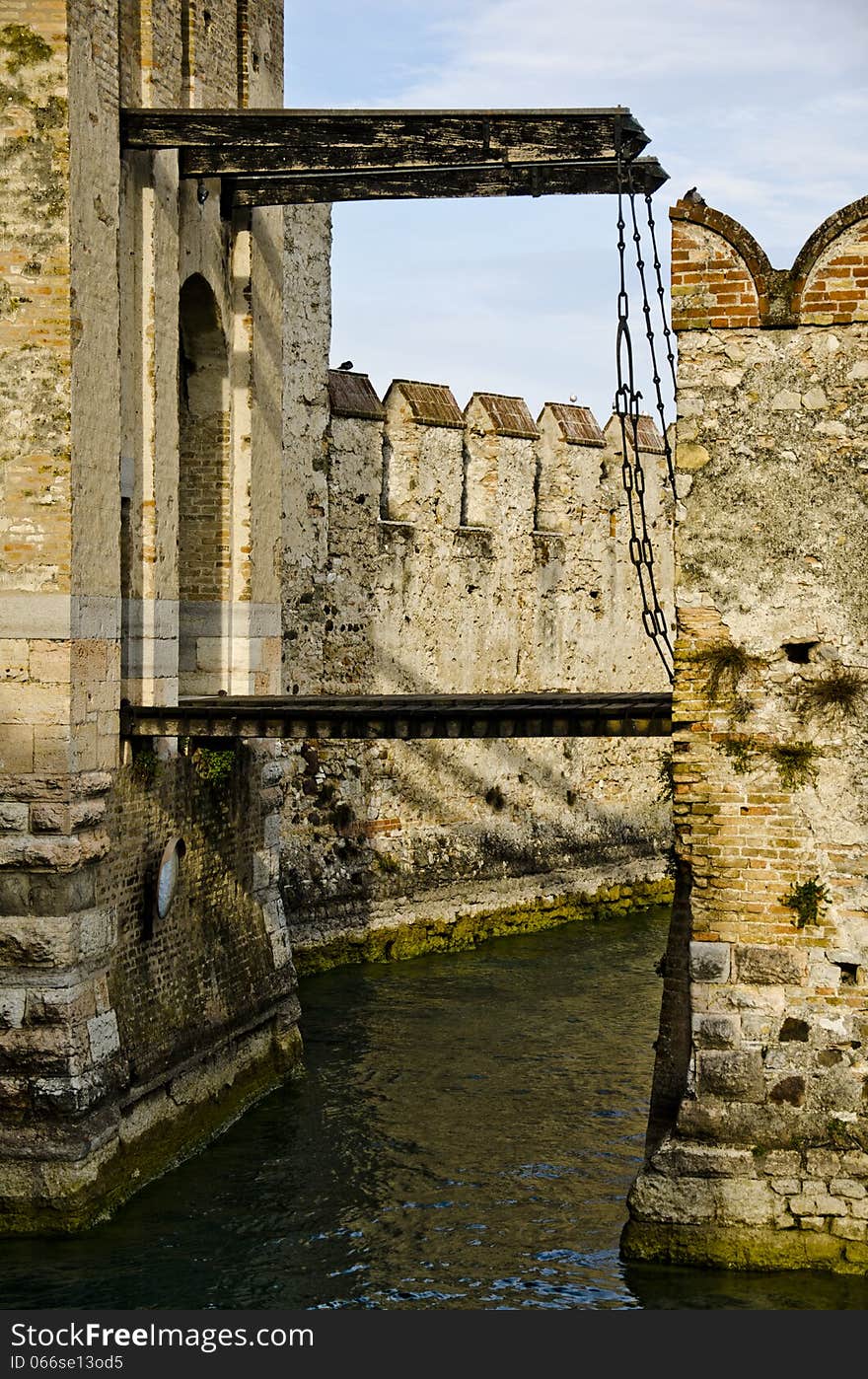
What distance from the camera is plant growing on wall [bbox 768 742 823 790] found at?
30.1 ft

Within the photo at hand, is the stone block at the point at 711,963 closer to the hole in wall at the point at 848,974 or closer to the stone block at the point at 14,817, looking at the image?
the hole in wall at the point at 848,974

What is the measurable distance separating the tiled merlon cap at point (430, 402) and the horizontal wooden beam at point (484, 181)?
18.4 ft

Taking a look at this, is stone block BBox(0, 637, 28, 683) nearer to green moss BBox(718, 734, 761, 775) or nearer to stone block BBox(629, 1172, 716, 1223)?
green moss BBox(718, 734, 761, 775)

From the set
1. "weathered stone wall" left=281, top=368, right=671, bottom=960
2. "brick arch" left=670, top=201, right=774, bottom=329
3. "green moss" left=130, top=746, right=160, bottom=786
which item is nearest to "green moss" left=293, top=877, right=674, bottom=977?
"weathered stone wall" left=281, top=368, right=671, bottom=960

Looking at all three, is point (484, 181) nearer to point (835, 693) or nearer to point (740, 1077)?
point (835, 693)

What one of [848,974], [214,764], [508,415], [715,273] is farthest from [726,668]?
[508,415]

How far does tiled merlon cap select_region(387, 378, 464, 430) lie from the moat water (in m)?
5.62

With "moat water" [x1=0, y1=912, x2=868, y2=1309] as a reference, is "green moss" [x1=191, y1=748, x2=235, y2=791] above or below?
above

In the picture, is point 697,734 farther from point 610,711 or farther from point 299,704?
point 299,704

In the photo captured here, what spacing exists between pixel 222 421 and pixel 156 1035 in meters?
4.43

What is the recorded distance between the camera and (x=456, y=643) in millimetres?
19141

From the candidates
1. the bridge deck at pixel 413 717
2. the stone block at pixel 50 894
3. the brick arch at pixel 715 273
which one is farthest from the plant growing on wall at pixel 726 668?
the stone block at pixel 50 894

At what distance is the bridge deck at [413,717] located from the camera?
10562 millimetres

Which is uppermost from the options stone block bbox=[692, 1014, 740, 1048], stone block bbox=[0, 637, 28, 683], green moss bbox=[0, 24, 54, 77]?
green moss bbox=[0, 24, 54, 77]
